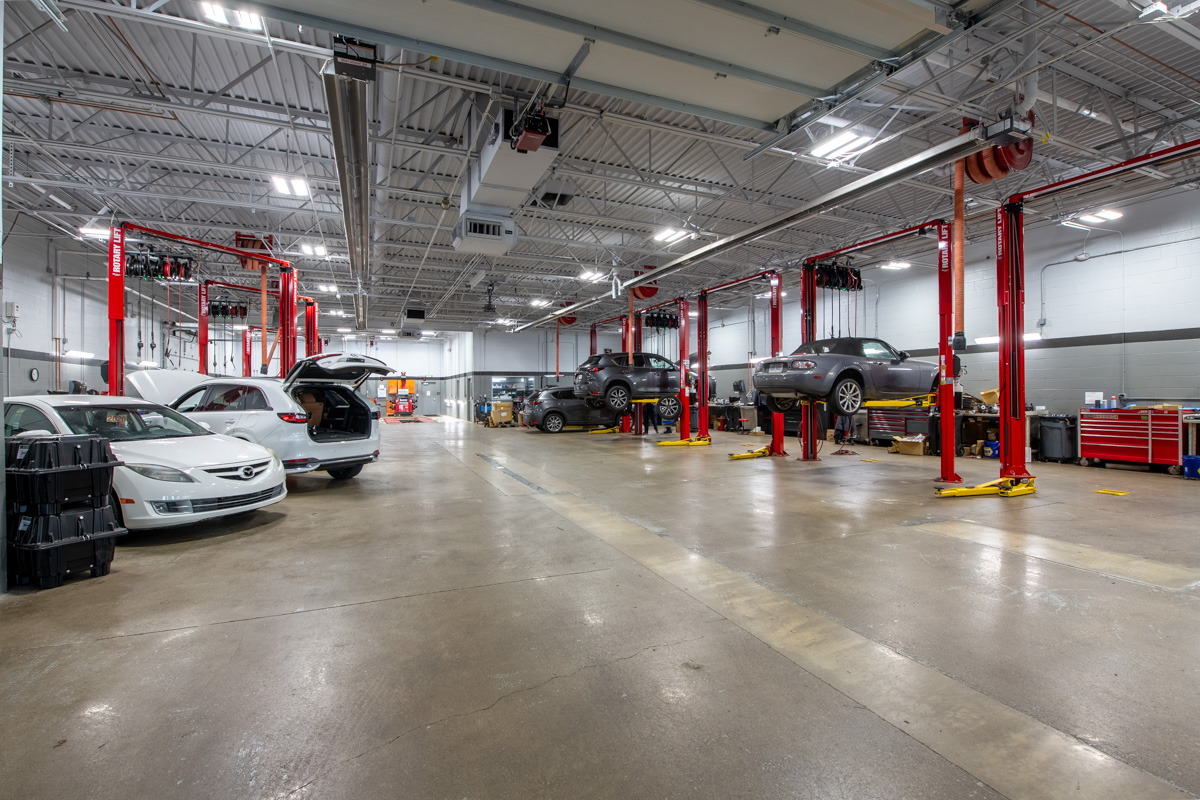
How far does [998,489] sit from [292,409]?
346 inches

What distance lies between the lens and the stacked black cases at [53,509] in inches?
133

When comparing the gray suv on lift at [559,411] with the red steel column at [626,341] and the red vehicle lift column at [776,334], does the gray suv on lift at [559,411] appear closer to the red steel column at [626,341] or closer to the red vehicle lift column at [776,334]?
the red steel column at [626,341]

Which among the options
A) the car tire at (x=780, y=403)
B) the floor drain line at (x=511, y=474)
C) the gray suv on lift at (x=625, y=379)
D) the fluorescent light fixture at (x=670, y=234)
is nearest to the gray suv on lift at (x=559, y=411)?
the gray suv on lift at (x=625, y=379)

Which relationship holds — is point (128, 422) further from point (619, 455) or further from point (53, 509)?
point (619, 455)

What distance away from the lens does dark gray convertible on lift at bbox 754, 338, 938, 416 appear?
335 inches

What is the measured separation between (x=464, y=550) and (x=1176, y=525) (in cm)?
655

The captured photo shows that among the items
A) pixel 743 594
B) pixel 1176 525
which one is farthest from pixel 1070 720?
pixel 1176 525

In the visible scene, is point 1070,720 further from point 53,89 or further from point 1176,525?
point 53,89

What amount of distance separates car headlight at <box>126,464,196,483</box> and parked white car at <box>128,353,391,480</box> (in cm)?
158

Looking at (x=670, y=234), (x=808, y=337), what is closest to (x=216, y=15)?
(x=670, y=234)

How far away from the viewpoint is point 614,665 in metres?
2.42

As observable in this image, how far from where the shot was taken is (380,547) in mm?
4355

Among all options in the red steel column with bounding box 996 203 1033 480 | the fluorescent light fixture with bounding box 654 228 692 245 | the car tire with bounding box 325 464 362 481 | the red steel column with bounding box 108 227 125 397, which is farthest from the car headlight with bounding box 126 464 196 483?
the fluorescent light fixture with bounding box 654 228 692 245

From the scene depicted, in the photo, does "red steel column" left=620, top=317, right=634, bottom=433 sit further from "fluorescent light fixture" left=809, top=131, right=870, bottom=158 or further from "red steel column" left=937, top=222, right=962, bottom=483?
"red steel column" left=937, top=222, right=962, bottom=483
